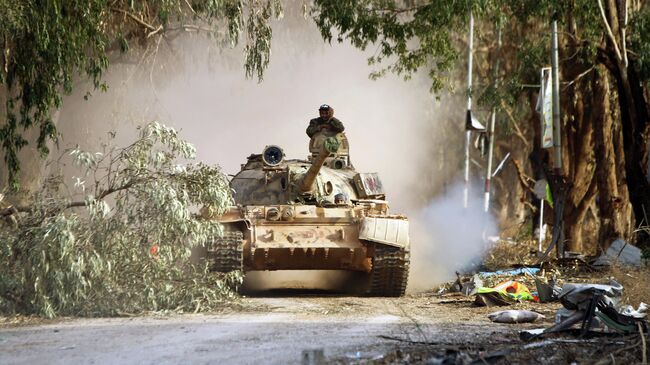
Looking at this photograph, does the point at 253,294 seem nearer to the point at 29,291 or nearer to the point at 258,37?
the point at 258,37

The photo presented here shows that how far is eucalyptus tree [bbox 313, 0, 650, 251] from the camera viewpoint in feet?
59.3

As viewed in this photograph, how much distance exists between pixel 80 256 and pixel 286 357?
13.9 ft

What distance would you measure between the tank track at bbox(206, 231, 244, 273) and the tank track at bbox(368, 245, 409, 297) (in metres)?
1.75

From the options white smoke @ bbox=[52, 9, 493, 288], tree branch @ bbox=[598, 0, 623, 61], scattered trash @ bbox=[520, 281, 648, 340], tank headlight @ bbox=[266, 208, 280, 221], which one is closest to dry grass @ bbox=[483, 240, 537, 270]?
white smoke @ bbox=[52, 9, 493, 288]

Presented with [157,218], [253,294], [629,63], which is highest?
[629,63]

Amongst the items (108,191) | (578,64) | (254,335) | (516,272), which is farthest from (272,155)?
(578,64)

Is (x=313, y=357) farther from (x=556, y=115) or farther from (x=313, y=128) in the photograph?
(x=556, y=115)

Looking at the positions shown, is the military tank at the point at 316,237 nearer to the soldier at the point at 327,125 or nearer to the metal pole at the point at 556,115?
the soldier at the point at 327,125

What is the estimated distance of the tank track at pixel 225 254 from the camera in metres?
14.1

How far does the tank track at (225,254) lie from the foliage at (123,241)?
81 cm

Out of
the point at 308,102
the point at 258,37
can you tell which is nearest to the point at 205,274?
the point at 258,37

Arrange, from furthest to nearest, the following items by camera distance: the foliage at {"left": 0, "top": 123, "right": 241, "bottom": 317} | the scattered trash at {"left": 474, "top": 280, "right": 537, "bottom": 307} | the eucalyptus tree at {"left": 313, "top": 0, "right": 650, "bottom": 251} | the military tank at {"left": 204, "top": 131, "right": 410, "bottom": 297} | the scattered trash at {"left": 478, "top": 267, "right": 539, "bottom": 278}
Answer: the eucalyptus tree at {"left": 313, "top": 0, "right": 650, "bottom": 251}
the scattered trash at {"left": 478, "top": 267, "right": 539, "bottom": 278}
the military tank at {"left": 204, "top": 131, "right": 410, "bottom": 297}
the scattered trash at {"left": 474, "top": 280, "right": 537, "bottom": 307}
the foliage at {"left": 0, "top": 123, "right": 241, "bottom": 317}

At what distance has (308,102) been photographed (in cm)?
3031

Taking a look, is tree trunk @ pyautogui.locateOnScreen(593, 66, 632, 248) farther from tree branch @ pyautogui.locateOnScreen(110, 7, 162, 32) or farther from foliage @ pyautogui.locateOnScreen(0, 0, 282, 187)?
tree branch @ pyautogui.locateOnScreen(110, 7, 162, 32)
